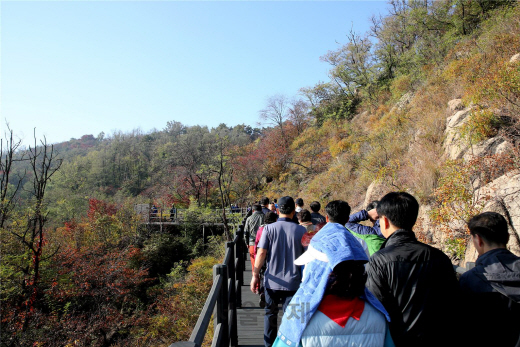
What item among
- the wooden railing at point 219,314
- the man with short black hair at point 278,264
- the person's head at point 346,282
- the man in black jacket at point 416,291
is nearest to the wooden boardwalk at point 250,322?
the wooden railing at point 219,314

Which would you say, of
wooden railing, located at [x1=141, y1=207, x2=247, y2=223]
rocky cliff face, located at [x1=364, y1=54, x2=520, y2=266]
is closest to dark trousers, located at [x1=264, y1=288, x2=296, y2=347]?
rocky cliff face, located at [x1=364, y1=54, x2=520, y2=266]

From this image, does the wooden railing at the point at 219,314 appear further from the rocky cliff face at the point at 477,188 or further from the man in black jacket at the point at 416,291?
the rocky cliff face at the point at 477,188

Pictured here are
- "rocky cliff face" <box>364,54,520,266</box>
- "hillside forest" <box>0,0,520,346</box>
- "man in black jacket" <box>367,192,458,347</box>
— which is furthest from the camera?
"hillside forest" <box>0,0,520,346</box>

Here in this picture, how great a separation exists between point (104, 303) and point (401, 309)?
17.4 metres

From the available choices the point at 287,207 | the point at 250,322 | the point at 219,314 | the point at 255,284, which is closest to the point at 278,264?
the point at 255,284

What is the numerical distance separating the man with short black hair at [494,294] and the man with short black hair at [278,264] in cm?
163

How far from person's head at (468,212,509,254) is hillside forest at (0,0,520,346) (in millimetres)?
3719

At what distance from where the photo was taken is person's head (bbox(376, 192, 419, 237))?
6.73ft

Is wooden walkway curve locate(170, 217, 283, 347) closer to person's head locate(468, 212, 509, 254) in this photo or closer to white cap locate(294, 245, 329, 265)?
white cap locate(294, 245, 329, 265)

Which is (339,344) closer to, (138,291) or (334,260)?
(334,260)

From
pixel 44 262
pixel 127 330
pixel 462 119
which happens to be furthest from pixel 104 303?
pixel 462 119

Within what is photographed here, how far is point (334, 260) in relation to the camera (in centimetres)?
148

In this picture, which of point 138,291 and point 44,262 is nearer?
point 44,262

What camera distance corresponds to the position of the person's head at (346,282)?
4.80 ft
